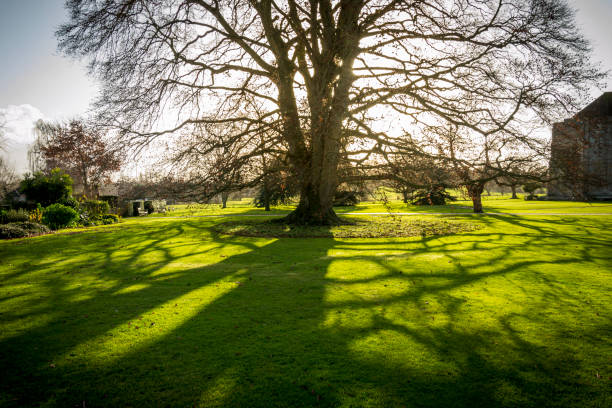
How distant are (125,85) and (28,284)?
936 centimetres

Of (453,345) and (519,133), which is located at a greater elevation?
(519,133)

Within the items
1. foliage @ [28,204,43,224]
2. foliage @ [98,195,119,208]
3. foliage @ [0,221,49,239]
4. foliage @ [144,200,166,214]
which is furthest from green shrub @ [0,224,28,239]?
foliage @ [144,200,166,214]

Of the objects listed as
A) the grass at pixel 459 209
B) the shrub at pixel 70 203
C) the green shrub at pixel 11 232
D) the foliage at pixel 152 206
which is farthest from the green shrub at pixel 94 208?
the foliage at pixel 152 206

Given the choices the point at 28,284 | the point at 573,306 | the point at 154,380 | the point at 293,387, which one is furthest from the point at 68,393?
the point at 573,306

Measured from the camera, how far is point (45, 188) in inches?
727

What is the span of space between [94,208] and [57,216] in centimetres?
538

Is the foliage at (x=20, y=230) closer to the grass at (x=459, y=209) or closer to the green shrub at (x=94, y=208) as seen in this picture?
the green shrub at (x=94, y=208)

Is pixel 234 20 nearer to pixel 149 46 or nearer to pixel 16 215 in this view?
pixel 149 46

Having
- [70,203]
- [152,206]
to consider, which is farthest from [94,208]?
[152,206]

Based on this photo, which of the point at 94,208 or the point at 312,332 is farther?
the point at 94,208

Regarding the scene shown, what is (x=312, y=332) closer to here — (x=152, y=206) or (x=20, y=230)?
(x=20, y=230)

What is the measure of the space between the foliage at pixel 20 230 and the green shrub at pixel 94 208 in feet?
A: 18.9

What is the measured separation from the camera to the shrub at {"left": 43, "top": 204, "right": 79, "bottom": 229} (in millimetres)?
16777

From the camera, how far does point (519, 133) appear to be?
11367mm
